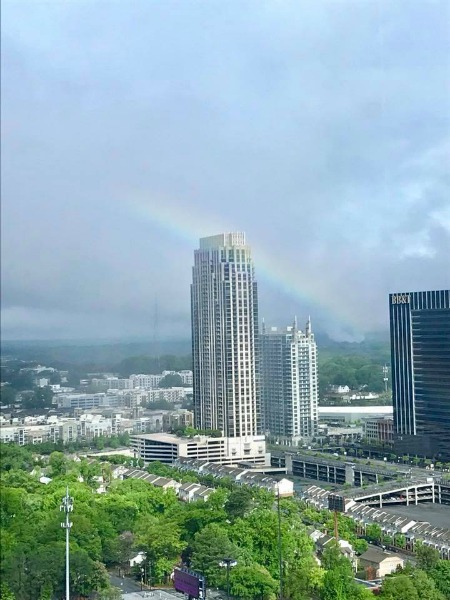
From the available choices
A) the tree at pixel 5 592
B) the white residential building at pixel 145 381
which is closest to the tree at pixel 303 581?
the tree at pixel 5 592

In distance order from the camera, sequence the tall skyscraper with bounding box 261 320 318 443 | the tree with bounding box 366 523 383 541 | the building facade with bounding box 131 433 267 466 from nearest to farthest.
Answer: the tree with bounding box 366 523 383 541 → the building facade with bounding box 131 433 267 466 → the tall skyscraper with bounding box 261 320 318 443

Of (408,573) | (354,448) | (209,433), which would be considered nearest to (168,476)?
(209,433)

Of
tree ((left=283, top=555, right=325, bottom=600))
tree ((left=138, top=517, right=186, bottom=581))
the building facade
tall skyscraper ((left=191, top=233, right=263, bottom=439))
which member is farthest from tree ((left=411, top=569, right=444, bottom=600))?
tall skyscraper ((left=191, top=233, right=263, bottom=439))

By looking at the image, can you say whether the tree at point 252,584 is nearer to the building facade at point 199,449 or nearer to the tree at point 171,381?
the tree at point 171,381

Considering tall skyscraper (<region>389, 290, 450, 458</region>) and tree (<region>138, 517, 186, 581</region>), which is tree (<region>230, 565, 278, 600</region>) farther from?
tall skyscraper (<region>389, 290, 450, 458</region>)

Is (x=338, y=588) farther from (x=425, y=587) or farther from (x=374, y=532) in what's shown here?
(x=374, y=532)
